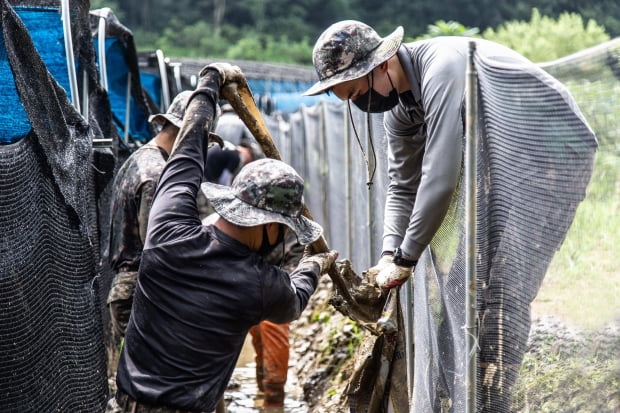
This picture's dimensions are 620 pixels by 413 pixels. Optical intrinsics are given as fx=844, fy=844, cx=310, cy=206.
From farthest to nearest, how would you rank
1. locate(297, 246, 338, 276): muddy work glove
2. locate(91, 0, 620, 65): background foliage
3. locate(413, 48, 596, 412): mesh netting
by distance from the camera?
locate(91, 0, 620, 65): background foliage < locate(297, 246, 338, 276): muddy work glove < locate(413, 48, 596, 412): mesh netting

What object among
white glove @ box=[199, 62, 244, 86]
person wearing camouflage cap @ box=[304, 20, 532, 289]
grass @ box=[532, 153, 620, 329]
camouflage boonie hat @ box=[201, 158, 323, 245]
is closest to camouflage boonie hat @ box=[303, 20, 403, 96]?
person wearing camouflage cap @ box=[304, 20, 532, 289]

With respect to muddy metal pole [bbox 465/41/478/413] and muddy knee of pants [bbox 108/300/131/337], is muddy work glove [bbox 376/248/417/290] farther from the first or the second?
muddy knee of pants [bbox 108/300/131/337]

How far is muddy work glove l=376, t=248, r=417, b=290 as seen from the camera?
4285 mm

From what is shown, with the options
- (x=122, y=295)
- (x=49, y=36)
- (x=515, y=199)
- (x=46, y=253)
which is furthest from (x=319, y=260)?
(x=49, y=36)

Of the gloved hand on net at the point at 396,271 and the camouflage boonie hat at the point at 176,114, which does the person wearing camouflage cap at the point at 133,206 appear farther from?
the gloved hand on net at the point at 396,271

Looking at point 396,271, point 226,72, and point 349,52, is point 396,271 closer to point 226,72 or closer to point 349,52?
point 349,52

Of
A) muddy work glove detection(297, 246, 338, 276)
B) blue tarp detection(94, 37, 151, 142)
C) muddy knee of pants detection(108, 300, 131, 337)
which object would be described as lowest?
muddy knee of pants detection(108, 300, 131, 337)

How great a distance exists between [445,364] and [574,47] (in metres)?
29.4

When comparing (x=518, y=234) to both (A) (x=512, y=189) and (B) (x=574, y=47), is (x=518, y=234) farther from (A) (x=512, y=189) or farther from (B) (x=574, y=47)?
(B) (x=574, y=47)

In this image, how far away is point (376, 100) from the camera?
171 inches

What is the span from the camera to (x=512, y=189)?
330 centimetres

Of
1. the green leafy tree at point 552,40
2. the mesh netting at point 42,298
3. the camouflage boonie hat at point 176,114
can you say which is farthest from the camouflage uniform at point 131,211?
the green leafy tree at point 552,40

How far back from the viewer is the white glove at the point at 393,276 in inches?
170

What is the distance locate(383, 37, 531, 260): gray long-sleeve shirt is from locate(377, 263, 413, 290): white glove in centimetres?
11
